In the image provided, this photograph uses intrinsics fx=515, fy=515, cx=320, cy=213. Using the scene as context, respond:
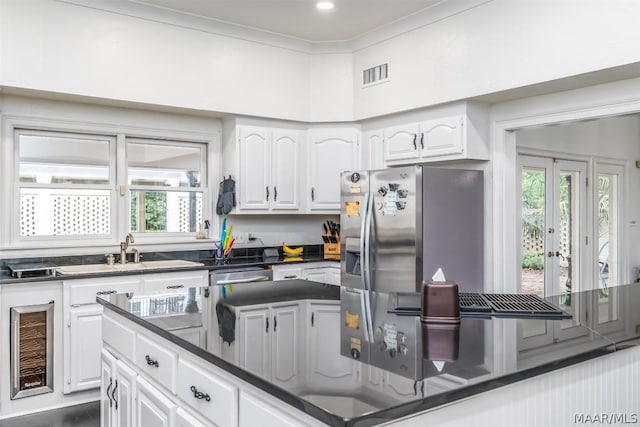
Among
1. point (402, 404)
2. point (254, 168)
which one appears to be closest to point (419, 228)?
point (254, 168)

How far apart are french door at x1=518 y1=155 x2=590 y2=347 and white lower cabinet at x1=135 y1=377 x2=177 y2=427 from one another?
172 inches

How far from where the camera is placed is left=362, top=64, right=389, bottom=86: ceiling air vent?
4.61 m

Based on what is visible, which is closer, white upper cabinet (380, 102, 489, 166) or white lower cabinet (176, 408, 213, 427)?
white lower cabinet (176, 408, 213, 427)

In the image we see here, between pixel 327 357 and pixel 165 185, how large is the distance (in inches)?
143

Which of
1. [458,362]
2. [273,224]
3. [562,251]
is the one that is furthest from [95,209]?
[562,251]

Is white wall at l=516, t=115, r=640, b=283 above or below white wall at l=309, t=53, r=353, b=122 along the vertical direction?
below

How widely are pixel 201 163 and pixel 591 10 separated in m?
3.39

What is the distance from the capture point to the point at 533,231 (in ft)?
18.4

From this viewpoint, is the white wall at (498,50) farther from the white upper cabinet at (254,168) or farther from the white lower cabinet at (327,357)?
the white lower cabinet at (327,357)

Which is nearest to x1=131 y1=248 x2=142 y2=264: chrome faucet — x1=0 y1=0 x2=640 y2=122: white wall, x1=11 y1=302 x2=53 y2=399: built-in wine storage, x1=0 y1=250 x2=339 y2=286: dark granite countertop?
x1=0 y1=250 x2=339 y2=286: dark granite countertop

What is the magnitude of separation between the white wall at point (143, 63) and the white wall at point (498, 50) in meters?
0.87

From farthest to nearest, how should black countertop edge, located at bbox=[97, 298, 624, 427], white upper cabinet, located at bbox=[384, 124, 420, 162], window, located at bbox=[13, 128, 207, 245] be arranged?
white upper cabinet, located at bbox=[384, 124, 420, 162] < window, located at bbox=[13, 128, 207, 245] < black countertop edge, located at bbox=[97, 298, 624, 427]

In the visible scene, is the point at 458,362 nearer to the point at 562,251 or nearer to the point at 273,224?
the point at 273,224

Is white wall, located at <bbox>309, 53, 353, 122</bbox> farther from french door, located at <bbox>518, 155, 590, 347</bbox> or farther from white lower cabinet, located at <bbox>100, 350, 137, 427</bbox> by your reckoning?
white lower cabinet, located at <bbox>100, 350, 137, 427</bbox>
